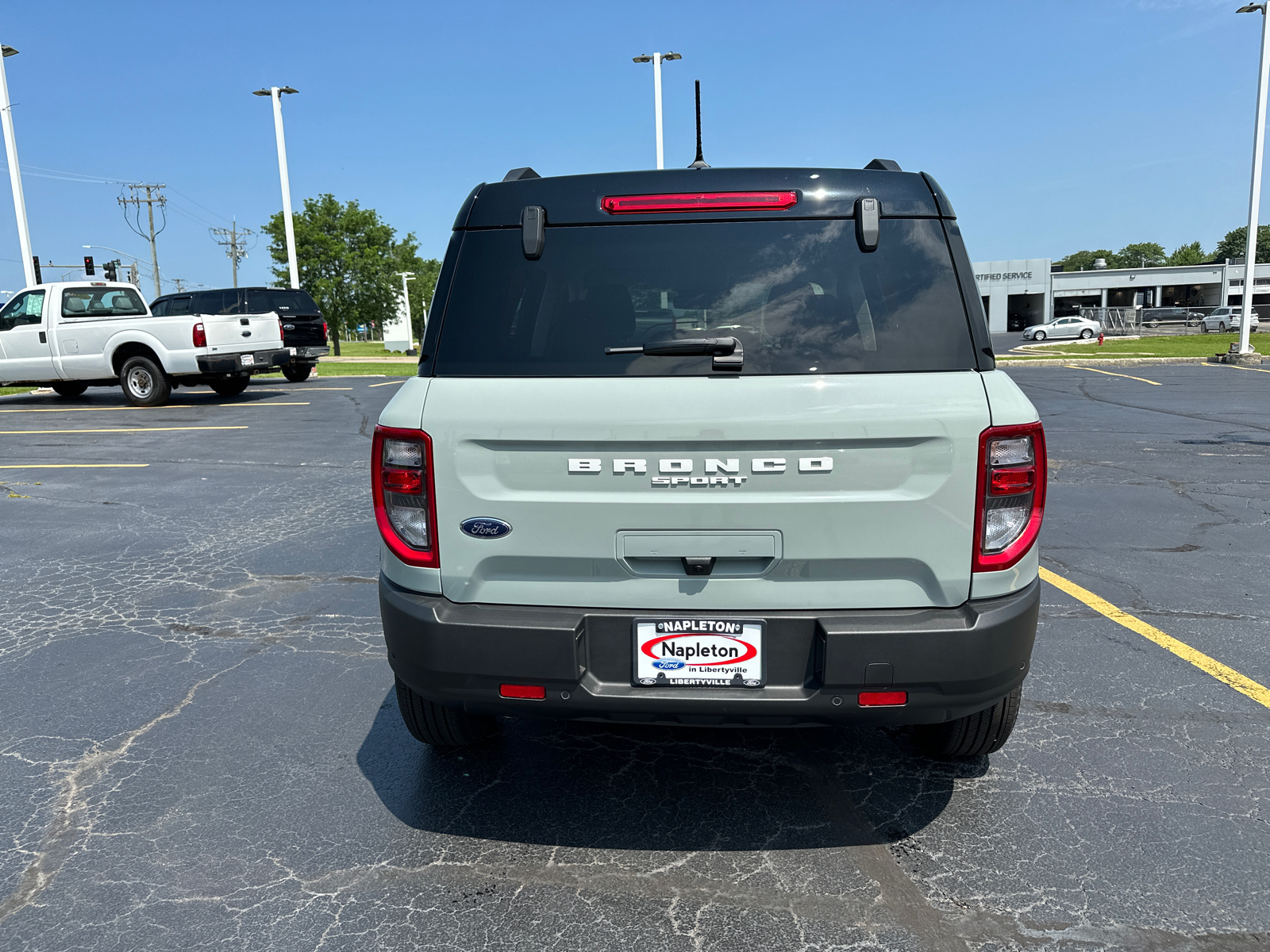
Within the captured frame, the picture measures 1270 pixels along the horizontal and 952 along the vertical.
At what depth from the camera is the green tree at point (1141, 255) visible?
6368 inches

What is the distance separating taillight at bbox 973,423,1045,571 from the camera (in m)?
2.59

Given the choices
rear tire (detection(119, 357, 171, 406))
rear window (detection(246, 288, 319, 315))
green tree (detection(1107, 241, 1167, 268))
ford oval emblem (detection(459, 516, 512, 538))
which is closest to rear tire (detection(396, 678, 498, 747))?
ford oval emblem (detection(459, 516, 512, 538))

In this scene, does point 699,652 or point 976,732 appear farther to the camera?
point 976,732

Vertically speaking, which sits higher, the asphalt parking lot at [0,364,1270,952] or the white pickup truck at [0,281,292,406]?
the white pickup truck at [0,281,292,406]

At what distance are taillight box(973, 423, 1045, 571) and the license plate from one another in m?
0.69

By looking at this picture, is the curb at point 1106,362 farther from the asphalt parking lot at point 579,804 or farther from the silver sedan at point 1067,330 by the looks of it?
the silver sedan at point 1067,330

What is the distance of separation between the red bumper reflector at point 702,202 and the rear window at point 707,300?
48 millimetres

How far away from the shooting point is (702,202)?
110 inches

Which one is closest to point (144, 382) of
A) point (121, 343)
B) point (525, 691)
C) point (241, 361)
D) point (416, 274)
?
point (121, 343)

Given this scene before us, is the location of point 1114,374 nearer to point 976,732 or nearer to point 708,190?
point 976,732

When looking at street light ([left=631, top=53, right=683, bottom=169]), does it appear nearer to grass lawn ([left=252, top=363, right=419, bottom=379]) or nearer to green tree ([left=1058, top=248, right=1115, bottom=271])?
grass lawn ([left=252, top=363, right=419, bottom=379])

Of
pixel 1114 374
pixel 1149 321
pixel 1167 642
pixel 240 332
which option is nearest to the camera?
pixel 1167 642

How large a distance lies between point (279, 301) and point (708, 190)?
21.4 metres

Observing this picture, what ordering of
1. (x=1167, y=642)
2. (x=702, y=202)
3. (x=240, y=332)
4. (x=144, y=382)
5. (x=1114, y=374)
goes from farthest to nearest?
1. (x=1114, y=374)
2. (x=144, y=382)
3. (x=240, y=332)
4. (x=1167, y=642)
5. (x=702, y=202)
